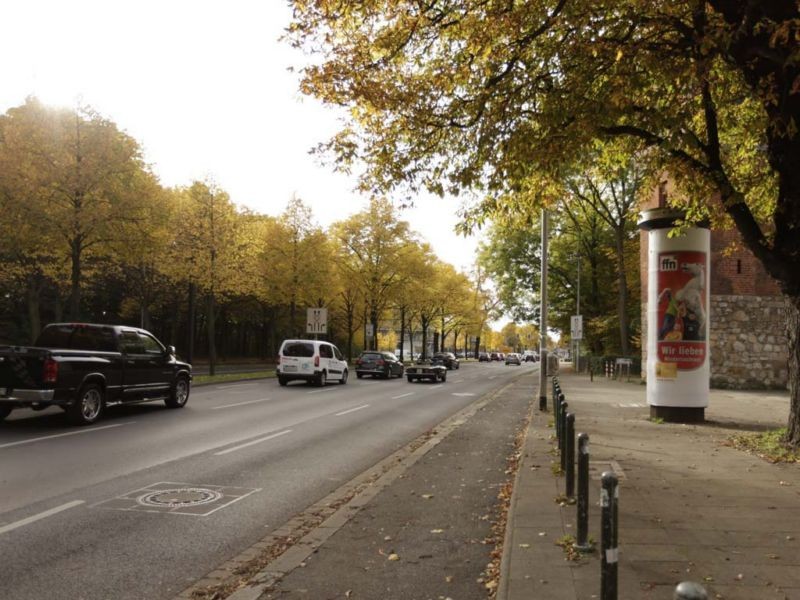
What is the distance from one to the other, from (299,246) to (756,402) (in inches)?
1009

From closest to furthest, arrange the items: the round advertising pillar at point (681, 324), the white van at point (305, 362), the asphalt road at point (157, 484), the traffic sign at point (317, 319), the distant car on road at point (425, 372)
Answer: the asphalt road at point (157, 484)
the round advertising pillar at point (681, 324)
the white van at point (305, 362)
the distant car on road at point (425, 372)
the traffic sign at point (317, 319)

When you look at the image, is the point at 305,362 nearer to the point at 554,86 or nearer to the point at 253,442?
the point at 253,442

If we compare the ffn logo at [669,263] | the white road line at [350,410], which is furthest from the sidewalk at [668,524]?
the white road line at [350,410]

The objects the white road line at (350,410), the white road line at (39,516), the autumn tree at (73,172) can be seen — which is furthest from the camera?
the autumn tree at (73,172)

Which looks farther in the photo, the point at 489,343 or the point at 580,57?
the point at 489,343

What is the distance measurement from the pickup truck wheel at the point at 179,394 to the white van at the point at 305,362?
844 cm

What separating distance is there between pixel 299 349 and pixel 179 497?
17.9 meters

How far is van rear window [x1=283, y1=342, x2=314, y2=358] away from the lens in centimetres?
2461

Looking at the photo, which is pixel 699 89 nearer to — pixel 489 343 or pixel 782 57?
pixel 782 57

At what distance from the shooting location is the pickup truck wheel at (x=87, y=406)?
38.3ft

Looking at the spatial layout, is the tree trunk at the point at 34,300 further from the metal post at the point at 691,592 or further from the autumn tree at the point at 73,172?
the metal post at the point at 691,592

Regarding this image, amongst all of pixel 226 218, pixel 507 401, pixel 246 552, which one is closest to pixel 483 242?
pixel 226 218

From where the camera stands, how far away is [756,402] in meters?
18.7

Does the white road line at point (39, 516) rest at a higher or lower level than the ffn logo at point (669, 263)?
lower
